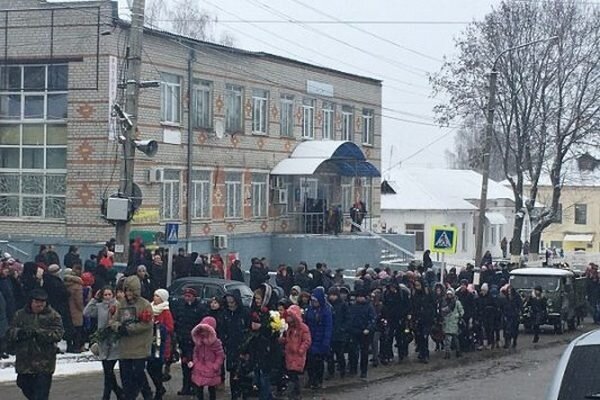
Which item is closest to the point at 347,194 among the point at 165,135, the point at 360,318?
the point at 165,135

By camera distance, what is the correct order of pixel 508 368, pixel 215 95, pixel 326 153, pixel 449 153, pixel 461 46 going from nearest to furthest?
pixel 508 368, pixel 215 95, pixel 326 153, pixel 461 46, pixel 449 153

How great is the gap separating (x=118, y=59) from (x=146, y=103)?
7.50 ft

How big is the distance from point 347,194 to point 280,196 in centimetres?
646

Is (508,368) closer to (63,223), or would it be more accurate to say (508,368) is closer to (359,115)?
(63,223)

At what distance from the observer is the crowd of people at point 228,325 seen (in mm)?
13266

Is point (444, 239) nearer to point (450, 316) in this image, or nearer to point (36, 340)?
point (450, 316)

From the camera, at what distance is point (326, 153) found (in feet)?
136

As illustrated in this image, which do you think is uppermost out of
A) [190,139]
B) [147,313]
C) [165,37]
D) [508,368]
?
[165,37]

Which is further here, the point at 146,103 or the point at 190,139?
the point at 190,139

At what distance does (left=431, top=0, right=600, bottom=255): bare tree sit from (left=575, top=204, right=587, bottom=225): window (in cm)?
3269

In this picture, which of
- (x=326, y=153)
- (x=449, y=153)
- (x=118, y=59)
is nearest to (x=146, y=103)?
(x=118, y=59)

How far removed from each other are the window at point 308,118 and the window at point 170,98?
9.48 meters

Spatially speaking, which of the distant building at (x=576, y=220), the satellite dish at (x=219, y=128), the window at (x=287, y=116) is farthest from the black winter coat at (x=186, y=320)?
the distant building at (x=576, y=220)

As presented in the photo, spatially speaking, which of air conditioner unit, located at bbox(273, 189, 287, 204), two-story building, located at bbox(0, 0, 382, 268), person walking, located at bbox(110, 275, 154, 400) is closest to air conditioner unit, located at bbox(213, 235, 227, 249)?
two-story building, located at bbox(0, 0, 382, 268)
